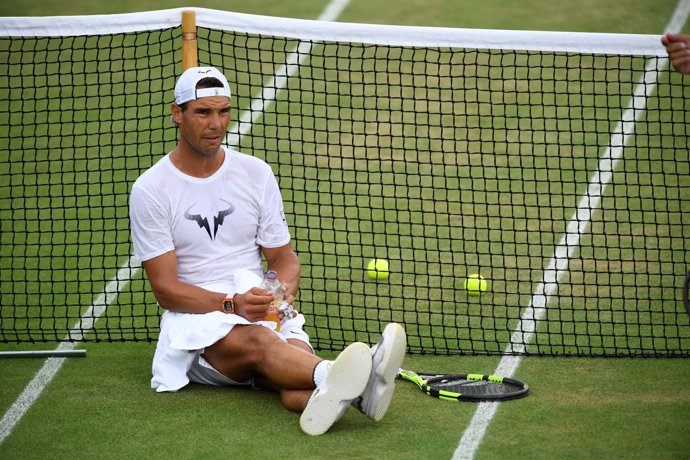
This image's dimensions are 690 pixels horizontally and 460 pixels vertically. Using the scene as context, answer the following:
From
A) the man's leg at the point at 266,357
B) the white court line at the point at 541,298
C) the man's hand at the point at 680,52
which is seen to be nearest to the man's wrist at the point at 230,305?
the man's leg at the point at 266,357

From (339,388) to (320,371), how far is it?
10.4 inches

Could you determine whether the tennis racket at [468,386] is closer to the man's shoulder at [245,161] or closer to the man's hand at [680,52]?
the man's shoulder at [245,161]

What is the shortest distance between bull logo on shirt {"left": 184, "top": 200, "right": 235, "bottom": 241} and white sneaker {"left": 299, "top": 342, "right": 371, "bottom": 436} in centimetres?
138

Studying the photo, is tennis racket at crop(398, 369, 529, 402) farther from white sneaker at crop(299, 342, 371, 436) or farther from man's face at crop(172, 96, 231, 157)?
man's face at crop(172, 96, 231, 157)

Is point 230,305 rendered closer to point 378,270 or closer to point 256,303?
point 256,303

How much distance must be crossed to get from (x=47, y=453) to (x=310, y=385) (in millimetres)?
1605

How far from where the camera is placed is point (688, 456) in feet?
20.6

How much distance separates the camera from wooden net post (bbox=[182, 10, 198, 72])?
26.6 ft

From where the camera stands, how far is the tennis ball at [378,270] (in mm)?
9539

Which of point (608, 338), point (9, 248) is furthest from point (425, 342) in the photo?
point (9, 248)

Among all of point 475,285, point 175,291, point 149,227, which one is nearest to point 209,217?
point 149,227

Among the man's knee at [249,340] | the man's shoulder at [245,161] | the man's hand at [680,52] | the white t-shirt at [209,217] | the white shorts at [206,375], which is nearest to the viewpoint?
the man's hand at [680,52]

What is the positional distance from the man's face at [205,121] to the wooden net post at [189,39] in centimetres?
91

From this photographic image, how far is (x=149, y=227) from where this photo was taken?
7.18m
